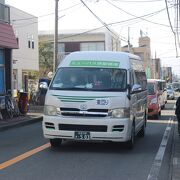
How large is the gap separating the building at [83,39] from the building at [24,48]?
73.5 ft

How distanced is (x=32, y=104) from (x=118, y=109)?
2269 cm

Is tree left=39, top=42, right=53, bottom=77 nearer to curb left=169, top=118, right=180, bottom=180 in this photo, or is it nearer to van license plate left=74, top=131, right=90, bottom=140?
curb left=169, top=118, right=180, bottom=180

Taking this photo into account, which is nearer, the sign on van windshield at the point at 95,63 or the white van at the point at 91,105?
the white van at the point at 91,105

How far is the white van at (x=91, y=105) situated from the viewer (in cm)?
1108

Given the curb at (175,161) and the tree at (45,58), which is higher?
the tree at (45,58)

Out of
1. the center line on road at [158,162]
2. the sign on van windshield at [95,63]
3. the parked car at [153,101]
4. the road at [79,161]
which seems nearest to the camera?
the road at [79,161]

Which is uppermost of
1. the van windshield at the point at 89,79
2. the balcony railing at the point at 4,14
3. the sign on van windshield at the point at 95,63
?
the balcony railing at the point at 4,14

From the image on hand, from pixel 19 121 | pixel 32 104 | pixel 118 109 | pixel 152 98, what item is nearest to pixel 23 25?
pixel 32 104

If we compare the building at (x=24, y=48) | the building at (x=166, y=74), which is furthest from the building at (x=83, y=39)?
the building at (x=166, y=74)

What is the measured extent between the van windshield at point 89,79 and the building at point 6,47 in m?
10.1

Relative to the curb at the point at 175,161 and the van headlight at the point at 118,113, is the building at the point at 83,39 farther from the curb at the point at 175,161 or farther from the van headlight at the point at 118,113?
the van headlight at the point at 118,113

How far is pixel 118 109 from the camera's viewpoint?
11133 mm

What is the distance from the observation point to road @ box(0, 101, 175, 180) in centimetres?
875

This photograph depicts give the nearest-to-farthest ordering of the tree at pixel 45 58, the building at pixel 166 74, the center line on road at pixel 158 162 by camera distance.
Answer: the center line on road at pixel 158 162 < the tree at pixel 45 58 < the building at pixel 166 74
